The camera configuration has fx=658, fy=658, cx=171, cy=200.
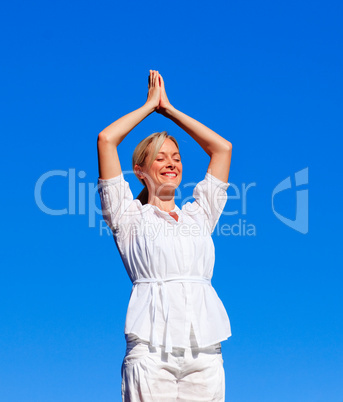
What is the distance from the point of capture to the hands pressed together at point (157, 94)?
5.45 m

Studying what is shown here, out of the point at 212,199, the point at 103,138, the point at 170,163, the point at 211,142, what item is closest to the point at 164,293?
the point at 212,199

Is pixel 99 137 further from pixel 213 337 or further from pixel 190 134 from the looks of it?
pixel 213 337

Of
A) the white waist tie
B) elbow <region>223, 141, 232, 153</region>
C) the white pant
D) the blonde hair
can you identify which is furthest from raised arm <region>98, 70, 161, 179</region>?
the white pant

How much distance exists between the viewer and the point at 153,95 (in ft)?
18.0

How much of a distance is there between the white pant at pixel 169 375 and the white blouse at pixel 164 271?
8 cm

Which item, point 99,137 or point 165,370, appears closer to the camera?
point 165,370

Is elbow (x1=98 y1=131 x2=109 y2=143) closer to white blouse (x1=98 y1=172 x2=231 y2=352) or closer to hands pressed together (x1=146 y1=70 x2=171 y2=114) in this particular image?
white blouse (x1=98 y1=172 x2=231 y2=352)

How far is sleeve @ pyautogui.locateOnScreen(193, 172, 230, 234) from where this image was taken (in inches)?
211

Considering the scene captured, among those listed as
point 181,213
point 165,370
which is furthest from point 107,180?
point 165,370

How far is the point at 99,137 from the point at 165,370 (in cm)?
179

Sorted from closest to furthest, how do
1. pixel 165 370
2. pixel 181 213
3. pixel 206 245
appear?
pixel 165 370, pixel 206 245, pixel 181 213

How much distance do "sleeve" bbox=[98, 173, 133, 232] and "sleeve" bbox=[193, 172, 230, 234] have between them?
640 millimetres

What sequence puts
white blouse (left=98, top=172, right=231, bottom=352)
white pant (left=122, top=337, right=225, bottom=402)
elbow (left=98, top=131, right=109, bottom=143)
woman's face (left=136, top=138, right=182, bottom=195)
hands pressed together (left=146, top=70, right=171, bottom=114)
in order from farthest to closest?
hands pressed together (left=146, top=70, right=171, bottom=114), woman's face (left=136, top=138, right=182, bottom=195), elbow (left=98, top=131, right=109, bottom=143), white blouse (left=98, top=172, right=231, bottom=352), white pant (left=122, top=337, right=225, bottom=402)

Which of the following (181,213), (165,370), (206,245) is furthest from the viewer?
(181,213)
